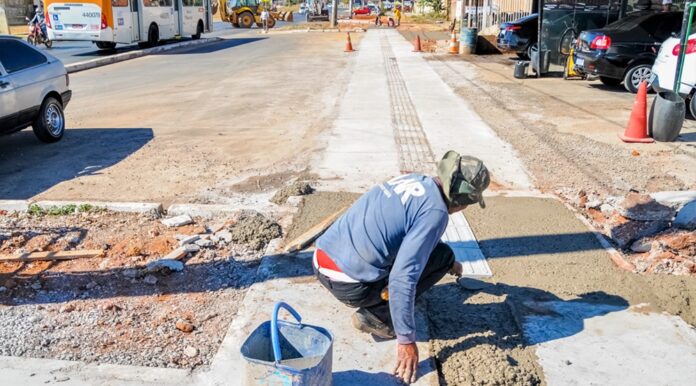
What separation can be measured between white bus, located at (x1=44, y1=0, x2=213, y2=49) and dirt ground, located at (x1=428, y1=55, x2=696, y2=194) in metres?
14.3

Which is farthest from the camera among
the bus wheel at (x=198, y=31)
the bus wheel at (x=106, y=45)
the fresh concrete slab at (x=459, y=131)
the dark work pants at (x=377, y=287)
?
the bus wheel at (x=198, y=31)

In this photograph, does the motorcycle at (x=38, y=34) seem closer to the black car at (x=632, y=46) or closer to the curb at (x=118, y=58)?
the curb at (x=118, y=58)

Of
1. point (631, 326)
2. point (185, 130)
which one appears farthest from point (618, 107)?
point (631, 326)

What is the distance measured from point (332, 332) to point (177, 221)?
8.33 ft

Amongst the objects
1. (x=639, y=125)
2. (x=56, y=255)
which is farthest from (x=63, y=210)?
(x=639, y=125)

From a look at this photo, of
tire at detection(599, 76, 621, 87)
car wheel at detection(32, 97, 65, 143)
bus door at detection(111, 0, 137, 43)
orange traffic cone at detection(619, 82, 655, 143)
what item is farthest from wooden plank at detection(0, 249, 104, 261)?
bus door at detection(111, 0, 137, 43)

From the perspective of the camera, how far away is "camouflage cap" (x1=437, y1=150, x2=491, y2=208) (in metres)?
3.11

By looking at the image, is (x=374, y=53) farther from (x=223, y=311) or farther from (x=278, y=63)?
(x=223, y=311)

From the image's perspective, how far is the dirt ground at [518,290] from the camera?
11.6 ft

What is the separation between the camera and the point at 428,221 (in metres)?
3.08

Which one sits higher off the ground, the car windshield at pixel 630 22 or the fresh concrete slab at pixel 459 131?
the car windshield at pixel 630 22

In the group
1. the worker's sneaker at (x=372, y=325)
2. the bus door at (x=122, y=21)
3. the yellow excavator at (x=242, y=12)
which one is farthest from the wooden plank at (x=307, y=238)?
the yellow excavator at (x=242, y=12)

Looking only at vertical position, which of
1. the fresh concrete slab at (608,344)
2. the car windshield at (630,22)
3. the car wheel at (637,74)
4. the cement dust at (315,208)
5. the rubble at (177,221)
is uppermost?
the car windshield at (630,22)

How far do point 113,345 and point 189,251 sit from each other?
1436mm
